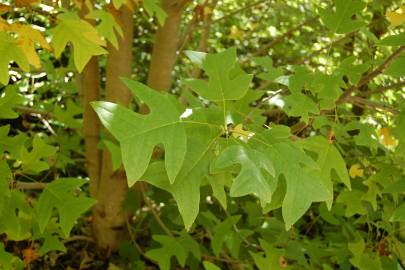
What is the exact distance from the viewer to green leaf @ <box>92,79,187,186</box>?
112 cm

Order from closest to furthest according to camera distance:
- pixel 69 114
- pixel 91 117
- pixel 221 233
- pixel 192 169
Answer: pixel 192 169
pixel 221 233
pixel 69 114
pixel 91 117

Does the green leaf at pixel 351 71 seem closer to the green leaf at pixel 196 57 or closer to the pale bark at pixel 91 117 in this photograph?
the green leaf at pixel 196 57

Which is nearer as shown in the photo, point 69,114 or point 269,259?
point 269,259

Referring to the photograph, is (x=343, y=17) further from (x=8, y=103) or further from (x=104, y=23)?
(x=8, y=103)

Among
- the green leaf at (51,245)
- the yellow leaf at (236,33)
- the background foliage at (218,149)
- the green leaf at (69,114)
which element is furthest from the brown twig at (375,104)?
the yellow leaf at (236,33)

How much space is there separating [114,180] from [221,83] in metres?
1.60

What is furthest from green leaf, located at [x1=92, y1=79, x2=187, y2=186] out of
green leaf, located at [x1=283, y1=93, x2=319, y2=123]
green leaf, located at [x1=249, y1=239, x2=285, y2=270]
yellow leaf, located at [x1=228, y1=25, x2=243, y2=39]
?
yellow leaf, located at [x1=228, y1=25, x2=243, y2=39]

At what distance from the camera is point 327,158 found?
148 centimetres

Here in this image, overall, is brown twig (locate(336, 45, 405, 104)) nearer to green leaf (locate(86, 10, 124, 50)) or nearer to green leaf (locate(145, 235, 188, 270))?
green leaf (locate(86, 10, 124, 50))

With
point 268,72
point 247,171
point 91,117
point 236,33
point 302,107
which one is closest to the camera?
point 247,171

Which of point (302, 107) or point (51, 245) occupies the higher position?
point (302, 107)

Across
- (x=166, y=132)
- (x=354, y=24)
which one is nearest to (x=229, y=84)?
(x=166, y=132)

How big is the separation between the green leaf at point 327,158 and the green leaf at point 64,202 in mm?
836

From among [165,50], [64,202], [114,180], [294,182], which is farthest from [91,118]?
[294,182]
